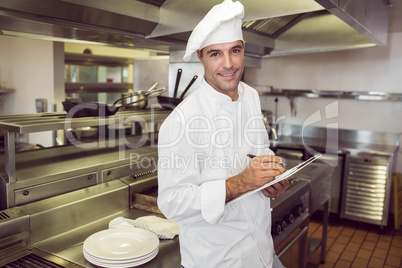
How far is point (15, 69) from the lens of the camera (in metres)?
5.49

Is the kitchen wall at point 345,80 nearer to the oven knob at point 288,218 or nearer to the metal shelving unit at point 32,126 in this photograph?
the oven knob at point 288,218

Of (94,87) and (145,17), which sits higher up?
(145,17)

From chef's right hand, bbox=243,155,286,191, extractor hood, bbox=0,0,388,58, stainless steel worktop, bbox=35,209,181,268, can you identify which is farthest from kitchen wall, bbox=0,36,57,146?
chef's right hand, bbox=243,155,286,191

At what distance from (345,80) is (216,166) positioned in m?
4.25

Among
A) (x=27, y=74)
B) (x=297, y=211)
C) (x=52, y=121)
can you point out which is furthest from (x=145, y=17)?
(x=27, y=74)

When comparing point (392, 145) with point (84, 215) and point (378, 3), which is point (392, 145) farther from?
point (84, 215)

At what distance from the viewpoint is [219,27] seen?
146 centimetres

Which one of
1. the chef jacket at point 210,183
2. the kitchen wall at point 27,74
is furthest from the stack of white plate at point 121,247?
the kitchen wall at point 27,74

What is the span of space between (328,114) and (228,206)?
4345 mm

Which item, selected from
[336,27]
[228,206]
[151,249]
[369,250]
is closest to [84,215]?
[151,249]

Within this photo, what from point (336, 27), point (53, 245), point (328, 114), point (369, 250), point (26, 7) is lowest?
point (369, 250)

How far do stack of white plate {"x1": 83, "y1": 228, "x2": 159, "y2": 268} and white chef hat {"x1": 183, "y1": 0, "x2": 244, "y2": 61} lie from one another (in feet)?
2.93

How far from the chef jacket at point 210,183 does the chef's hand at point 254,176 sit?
0.15ft

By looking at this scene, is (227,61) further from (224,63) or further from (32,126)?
(32,126)
